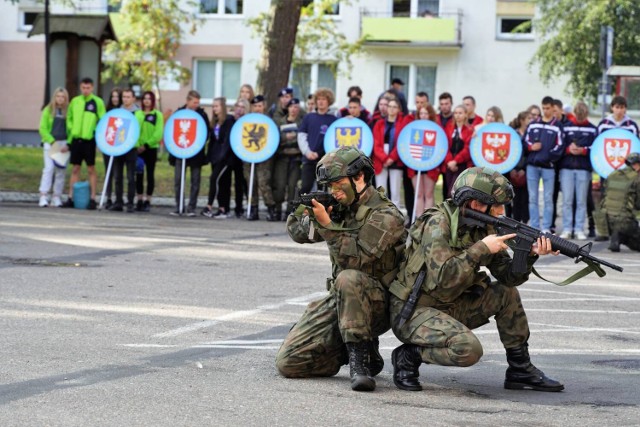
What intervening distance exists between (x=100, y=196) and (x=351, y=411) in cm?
1667

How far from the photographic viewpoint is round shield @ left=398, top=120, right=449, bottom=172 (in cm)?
1959

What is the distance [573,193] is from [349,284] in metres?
11.8

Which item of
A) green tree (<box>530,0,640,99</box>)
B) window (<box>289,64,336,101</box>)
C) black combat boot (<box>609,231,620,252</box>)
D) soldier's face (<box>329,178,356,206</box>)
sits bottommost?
black combat boot (<box>609,231,620,252</box>)

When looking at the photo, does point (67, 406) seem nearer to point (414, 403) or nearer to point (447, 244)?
point (414, 403)

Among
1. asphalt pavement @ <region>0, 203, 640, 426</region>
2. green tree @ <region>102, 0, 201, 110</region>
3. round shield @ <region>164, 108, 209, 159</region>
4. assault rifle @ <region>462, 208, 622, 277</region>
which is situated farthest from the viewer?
green tree @ <region>102, 0, 201, 110</region>

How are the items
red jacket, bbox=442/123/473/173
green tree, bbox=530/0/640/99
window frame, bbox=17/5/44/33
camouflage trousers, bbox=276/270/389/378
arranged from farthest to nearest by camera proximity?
window frame, bbox=17/5/44/33
green tree, bbox=530/0/640/99
red jacket, bbox=442/123/473/173
camouflage trousers, bbox=276/270/389/378

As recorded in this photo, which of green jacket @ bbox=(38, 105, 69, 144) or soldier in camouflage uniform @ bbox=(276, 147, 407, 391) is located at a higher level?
green jacket @ bbox=(38, 105, 69, 144)

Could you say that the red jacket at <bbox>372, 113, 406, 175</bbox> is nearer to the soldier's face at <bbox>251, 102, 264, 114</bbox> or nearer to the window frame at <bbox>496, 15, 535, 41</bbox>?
the soldier's face at <bbox>251, 102, 264, 114</bbox>

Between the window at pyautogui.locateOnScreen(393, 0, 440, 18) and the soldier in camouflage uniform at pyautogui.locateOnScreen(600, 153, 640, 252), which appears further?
the window at pyautogui.locateOnScreen(393, 0, 440, 18)

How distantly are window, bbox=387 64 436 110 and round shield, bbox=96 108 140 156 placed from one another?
28014mm

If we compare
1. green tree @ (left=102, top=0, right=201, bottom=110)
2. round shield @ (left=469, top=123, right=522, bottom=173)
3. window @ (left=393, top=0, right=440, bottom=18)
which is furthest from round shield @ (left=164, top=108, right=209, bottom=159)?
window @ (left=393, top=0, right=440, bottom=18)

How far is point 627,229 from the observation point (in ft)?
56.7

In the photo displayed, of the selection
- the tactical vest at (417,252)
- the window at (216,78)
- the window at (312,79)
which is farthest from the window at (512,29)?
the tactical vest at (417,252)

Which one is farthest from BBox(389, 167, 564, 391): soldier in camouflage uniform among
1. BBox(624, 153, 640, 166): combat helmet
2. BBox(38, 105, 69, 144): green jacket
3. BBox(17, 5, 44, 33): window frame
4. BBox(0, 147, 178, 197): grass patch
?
BBox(17, 5, 44, 33): window frame
